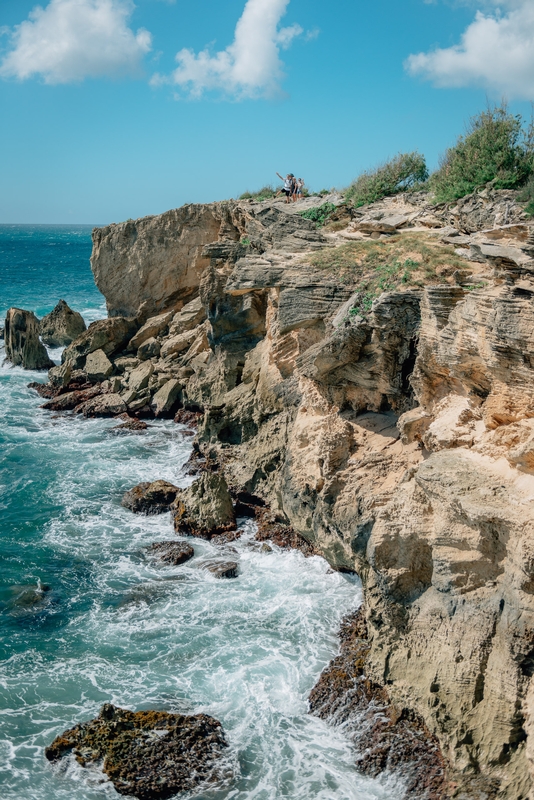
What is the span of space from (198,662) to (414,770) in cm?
505

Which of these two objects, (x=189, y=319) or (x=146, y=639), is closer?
(x=146, y=639)

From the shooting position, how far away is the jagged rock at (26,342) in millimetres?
37125

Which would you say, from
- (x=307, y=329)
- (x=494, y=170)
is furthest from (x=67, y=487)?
(x=494, y=170)

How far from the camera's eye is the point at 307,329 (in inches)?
742

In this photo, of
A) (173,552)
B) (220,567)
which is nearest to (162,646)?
(220,567)

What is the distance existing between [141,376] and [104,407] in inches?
85.9

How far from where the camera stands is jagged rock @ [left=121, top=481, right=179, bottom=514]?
21.0 meters

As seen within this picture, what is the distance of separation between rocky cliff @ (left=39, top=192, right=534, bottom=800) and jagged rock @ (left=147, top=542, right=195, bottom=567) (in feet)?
9.17

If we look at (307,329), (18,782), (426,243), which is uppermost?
(426,243)

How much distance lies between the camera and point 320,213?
26.1 meters

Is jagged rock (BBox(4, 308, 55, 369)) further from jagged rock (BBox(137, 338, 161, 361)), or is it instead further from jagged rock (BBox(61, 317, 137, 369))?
jagged rock (BBox(137, 338, 161, 361))

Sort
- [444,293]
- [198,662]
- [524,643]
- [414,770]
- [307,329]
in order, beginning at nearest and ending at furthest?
[524,643]
[414,770]
[444,293]
[198,662]
[307,329]

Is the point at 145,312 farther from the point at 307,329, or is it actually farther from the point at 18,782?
the point at 18,782

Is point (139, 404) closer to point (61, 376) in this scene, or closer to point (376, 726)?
point (61, 376)
